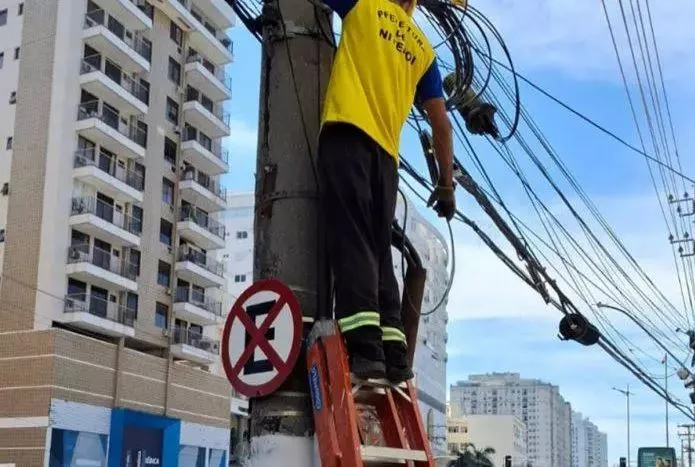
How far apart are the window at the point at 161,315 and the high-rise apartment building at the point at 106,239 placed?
5.7 inches

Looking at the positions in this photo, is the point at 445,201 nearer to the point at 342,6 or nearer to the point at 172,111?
the point at 342,6

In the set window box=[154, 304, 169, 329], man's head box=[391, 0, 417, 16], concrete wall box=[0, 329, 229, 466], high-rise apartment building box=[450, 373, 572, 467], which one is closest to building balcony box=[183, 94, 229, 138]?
window box=[154, 304, 169, 329]

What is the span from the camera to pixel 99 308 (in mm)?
38844

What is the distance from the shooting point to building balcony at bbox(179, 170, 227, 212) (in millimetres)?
46234

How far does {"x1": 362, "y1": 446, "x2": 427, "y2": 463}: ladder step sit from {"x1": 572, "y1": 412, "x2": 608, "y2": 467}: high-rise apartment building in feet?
428

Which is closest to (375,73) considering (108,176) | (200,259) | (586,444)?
(108,176)

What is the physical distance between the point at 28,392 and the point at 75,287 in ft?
14.7

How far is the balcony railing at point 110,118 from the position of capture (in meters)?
39.6

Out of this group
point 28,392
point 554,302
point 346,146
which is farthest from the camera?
point 28,392

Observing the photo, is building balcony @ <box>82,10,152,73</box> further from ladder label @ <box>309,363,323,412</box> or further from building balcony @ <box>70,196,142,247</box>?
ladder label @ <box>309,363,323,412</box>

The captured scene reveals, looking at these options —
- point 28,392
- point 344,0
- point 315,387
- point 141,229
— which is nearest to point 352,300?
point 315,387

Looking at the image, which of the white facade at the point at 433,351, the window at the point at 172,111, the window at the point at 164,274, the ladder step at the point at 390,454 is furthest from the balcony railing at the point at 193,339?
the ladder step at the point at 390,454

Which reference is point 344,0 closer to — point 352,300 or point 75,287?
point 352,300

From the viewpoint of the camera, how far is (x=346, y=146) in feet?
12.1
